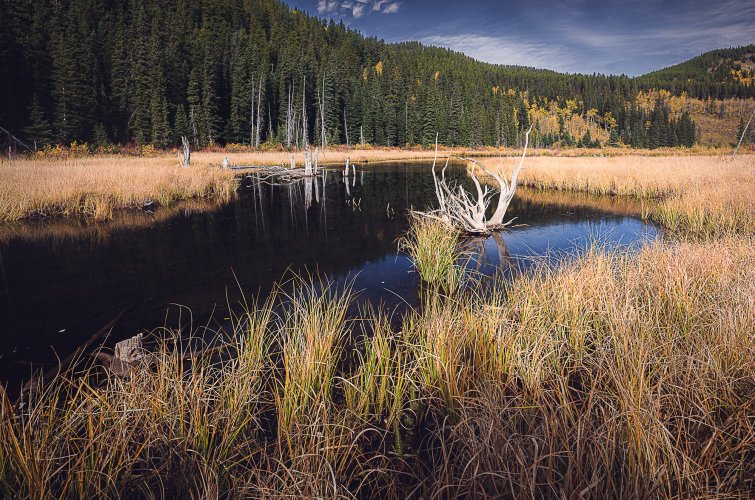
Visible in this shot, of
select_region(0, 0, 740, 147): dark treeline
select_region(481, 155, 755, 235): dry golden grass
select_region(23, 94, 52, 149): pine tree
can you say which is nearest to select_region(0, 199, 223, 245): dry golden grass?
select_region(481, 155, 755, 235): dry golden grass

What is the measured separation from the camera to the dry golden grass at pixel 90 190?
1289 cm

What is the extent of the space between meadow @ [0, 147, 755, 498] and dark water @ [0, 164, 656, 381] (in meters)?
2.17

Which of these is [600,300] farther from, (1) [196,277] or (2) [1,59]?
(2) [1,59]

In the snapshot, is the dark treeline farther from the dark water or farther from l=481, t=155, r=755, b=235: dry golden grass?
l=481, t=155, r=755, b=235: dry golden grass

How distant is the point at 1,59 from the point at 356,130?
45592mm

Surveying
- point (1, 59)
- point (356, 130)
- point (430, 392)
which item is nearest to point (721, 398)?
point (430, 392)

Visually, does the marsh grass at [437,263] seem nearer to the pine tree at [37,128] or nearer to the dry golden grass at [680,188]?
the dry golden grass at [680,188]

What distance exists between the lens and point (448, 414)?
3.28 meters

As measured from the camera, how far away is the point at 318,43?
288 feet

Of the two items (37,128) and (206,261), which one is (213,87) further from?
(206,261)

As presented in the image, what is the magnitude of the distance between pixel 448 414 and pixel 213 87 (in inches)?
2237

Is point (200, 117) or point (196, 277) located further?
point (200, 117)

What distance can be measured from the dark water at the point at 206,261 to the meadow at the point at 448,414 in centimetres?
217

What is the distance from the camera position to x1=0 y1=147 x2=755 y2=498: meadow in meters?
2.23
